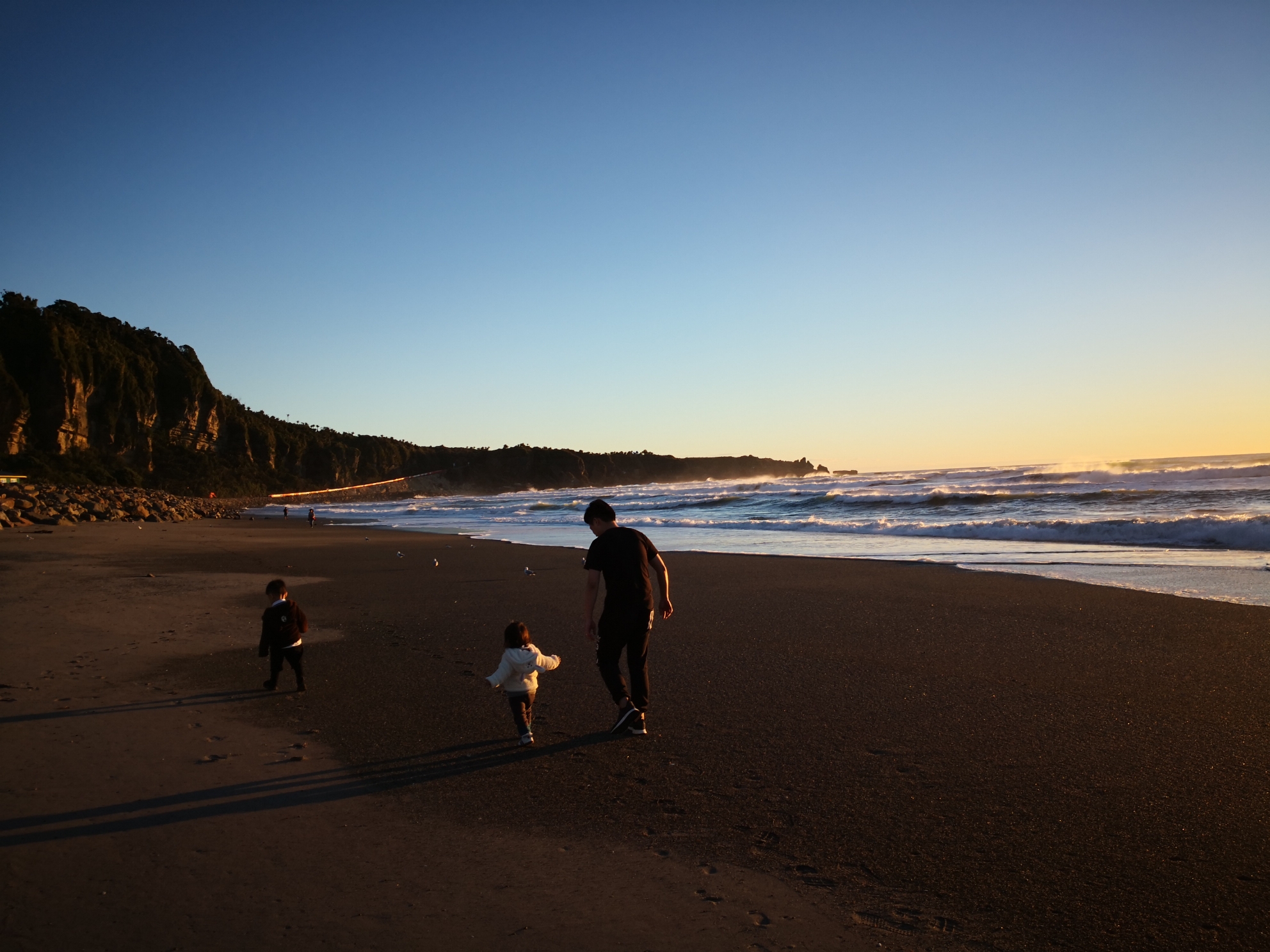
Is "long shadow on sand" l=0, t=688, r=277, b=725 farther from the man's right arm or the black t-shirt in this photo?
the black t-shirt

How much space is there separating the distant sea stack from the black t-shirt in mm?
49320

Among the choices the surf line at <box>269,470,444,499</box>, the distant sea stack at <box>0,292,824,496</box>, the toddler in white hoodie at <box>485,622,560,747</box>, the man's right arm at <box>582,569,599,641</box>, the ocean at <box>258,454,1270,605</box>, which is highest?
the distant sea stack at <box>0,292,824,496</box>

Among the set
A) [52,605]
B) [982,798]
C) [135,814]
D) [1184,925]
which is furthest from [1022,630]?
[52,605]

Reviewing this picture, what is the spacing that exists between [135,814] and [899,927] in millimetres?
3420

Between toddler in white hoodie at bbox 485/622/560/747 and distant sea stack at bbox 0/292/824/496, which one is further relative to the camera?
distant sea stack at bbox 0/292/824/496

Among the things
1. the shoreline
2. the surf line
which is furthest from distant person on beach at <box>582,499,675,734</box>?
the surf line

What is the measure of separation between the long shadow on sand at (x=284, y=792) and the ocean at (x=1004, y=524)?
896 cm

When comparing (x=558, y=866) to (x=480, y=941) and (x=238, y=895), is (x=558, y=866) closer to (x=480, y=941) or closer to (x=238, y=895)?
(x=480, y=941)

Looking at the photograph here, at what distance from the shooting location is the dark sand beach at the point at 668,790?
114 inches

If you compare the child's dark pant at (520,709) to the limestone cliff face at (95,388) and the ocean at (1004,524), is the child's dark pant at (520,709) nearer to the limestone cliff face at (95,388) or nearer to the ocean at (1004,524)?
the ocean at (1004,524)

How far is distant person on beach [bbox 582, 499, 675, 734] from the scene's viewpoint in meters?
5.21

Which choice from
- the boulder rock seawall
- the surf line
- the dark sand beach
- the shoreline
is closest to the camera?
the dark sand beach

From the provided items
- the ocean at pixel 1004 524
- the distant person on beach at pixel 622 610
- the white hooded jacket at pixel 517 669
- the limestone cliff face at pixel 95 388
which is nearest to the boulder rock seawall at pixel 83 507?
the ocean at pixel 1004 524

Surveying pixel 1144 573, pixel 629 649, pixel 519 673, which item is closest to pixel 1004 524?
pixel 1144 573
